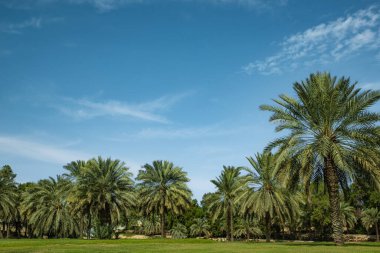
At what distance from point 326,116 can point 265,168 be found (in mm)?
22484

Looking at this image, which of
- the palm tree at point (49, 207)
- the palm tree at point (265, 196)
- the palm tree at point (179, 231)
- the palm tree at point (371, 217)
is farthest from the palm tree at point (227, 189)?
the palm tree at point (179, 231)

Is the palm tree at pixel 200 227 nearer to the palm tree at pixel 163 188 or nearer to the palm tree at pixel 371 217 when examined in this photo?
the palm tree at pixel 371 217

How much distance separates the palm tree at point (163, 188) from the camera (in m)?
56.4

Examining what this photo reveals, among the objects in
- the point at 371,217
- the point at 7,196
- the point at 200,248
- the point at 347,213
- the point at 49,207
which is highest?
the point at 7,196

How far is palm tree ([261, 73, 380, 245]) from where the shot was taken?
26.8m

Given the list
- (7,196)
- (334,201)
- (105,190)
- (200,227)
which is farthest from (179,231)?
(334,201)

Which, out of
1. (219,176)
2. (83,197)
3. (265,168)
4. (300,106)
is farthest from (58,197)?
(300,106)

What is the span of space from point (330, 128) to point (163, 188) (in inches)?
1299

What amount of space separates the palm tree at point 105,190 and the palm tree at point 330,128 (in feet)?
96.9

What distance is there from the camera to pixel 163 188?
57.0 m

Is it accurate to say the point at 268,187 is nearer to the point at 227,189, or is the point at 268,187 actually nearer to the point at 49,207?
the point at 227,189

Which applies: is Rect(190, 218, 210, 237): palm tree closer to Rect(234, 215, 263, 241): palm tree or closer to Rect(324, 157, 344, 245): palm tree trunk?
Rect(234, 215, 263, 241): palm tree

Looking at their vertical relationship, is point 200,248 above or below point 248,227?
below

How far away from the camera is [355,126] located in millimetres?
27500
